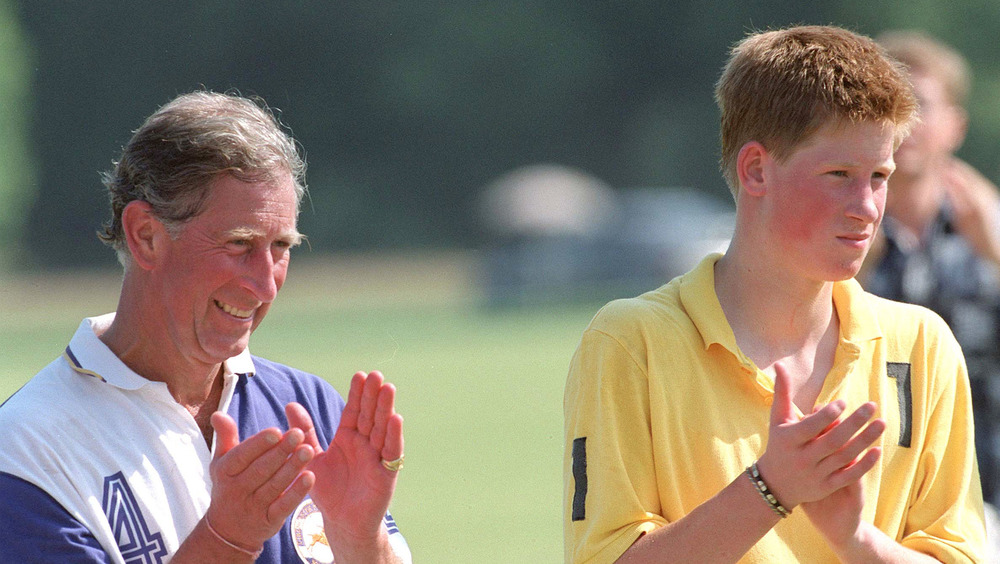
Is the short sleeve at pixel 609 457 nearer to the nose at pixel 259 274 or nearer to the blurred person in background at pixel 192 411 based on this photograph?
the blurred person in background at pixel 192 411

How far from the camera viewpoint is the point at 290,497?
2180 mm

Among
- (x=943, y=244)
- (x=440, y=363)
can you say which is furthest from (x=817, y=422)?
(x=440, y=363)

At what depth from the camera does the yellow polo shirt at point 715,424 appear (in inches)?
88.5

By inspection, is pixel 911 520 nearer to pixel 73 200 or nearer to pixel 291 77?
pixel 73 200

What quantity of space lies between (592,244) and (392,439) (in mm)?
29887

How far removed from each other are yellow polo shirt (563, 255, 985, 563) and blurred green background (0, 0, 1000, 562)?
19.7 m

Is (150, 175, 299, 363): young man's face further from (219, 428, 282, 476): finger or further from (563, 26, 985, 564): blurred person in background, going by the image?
(563, 26, 985, 564): blurred person in background

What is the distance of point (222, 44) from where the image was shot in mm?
36188

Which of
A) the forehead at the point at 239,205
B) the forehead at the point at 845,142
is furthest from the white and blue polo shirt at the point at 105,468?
the forehead at the point at 845,142

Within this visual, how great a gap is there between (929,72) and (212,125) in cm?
227

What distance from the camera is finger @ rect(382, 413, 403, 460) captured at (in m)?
2.33

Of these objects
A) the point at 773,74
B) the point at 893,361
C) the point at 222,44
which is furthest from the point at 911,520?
the point at 222,44

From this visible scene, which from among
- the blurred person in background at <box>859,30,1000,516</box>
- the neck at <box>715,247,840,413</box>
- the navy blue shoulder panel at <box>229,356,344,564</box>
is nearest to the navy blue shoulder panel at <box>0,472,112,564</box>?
the navy blue shoulder panel at <box>229,356,344,564</box>

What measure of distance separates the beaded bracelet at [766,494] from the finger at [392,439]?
25.3 inches
